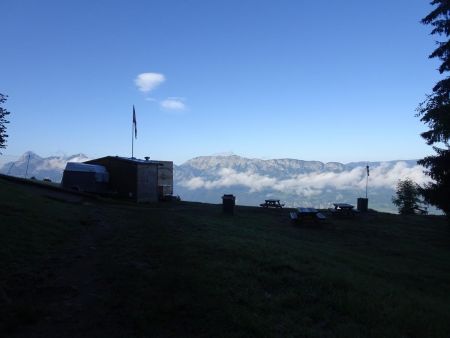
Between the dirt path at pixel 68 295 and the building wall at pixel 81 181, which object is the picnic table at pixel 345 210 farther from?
the dirt path at pixel 68 295

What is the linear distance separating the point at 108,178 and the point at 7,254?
34452 mm

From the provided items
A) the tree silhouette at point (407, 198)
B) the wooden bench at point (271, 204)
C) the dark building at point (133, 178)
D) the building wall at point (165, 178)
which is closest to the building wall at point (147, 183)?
the dark building at point (133, 178)

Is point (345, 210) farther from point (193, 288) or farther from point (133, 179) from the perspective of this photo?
point (193, 288)

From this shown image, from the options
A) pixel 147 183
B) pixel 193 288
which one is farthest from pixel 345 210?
pixel 193 288

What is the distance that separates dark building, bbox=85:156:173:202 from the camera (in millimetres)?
42656

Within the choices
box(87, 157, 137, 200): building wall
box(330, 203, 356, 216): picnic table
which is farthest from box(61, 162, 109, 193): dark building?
box(330, 203, 356, 216): picnic table

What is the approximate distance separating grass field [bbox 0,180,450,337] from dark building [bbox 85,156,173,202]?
25284 millimetres

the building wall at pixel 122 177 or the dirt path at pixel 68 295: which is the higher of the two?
the building wall at pixel 122 177

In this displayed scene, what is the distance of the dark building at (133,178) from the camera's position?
140 ft

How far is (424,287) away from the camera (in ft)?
40.8

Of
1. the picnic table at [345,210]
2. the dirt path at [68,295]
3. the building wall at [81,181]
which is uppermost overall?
the building wall at [81,181]

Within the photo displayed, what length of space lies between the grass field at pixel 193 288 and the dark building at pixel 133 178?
25.3 metres

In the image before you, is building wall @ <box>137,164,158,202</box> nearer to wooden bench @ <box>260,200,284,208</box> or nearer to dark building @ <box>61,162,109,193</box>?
dark building @ <box>61,162,109,193</box>

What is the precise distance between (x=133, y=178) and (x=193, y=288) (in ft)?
115
